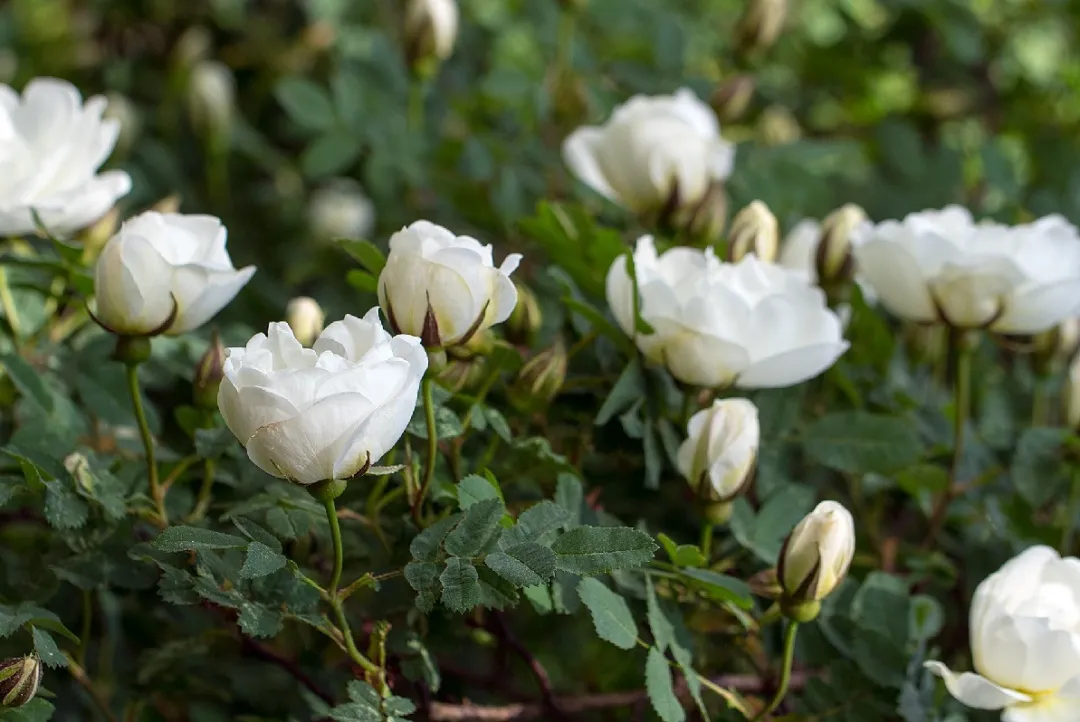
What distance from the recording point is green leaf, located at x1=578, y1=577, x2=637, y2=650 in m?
0.59

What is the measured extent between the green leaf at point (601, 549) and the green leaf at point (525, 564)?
18 millimetres

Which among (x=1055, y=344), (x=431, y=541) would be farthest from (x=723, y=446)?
(x=1055, y=344)

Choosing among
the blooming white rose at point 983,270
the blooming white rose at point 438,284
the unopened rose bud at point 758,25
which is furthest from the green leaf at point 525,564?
the unopened rose bud at point 758,25

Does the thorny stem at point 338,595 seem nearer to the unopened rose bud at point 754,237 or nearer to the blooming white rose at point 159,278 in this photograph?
the blooming white rose at point 159,278

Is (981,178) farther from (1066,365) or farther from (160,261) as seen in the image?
(160,261)

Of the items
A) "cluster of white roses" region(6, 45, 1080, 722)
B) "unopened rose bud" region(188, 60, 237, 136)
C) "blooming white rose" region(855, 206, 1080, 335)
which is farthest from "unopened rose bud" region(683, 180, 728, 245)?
"unopened rose bud" region(188, 60, 237, 136)

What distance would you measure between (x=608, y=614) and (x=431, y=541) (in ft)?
0.33

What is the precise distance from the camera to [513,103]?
1223 mm

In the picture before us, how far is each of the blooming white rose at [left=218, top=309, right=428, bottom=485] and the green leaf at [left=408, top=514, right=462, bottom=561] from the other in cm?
6

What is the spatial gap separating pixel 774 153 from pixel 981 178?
239 millimetres

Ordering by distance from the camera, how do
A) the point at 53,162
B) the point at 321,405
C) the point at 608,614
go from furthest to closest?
the point at 53,162 → the point at 608,614 → the point at 321,405

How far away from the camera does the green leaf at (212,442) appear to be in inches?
25.5

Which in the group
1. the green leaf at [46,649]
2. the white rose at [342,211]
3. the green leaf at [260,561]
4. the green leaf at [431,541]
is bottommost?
the white rose at [342,211]

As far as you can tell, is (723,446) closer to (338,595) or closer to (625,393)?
(625,393)
